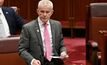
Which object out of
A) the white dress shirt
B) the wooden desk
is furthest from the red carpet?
the wooden desk

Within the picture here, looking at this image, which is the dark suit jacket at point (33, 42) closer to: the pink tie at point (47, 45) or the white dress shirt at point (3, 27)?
the pink tie at point (47, 45)

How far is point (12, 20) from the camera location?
2398 mm

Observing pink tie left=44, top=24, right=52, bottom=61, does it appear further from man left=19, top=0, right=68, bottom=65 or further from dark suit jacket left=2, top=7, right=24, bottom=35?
dark suit jacket left=2, top=7, right=24, bottom=35

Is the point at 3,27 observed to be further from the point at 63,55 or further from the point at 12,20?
the point at 63,55

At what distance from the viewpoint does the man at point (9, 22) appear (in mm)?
2271

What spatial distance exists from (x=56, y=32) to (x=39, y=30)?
90 mm

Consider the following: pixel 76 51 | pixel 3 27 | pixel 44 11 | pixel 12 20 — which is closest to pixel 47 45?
pixel 44 11

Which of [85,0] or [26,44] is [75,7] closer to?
[85,0]

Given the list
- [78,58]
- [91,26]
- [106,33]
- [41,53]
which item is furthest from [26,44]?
[78,58]

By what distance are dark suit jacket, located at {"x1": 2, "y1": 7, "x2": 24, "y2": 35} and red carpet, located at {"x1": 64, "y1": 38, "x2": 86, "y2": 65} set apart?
2.53 feet

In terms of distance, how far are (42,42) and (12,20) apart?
31.9 inches

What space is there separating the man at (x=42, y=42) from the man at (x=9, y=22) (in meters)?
0.65

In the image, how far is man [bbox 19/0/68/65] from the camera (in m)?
1.60

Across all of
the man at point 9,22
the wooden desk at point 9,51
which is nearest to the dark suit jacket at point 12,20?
the man at point 9,22
